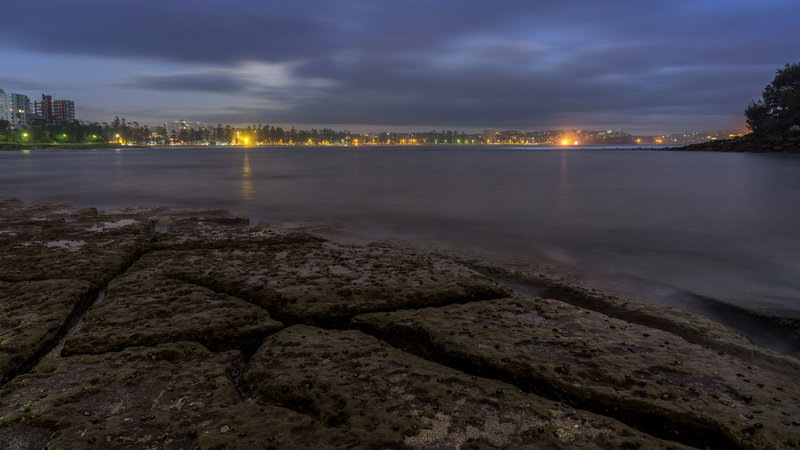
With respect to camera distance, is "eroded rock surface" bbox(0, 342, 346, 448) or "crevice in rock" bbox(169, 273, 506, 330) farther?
"crevice in rock" bbox(169, 273, 506, 330)

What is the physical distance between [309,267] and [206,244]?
7.52 ft

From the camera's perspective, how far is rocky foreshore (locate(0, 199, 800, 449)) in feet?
7.86

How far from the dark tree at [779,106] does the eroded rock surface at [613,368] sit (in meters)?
78.8

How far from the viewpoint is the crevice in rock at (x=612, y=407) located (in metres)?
2.46

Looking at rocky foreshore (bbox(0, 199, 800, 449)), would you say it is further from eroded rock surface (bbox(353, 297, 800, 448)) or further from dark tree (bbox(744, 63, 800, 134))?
dark tree (bbox(744, 63, 800, 134))

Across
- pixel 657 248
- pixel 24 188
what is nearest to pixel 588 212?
pixel 657 248

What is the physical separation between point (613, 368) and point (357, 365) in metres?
1.78

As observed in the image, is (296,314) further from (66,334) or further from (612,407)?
(612,407)

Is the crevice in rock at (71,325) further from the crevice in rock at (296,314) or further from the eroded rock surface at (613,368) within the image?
the eroded rock surface at (613,368)

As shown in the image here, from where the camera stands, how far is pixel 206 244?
6809 mm

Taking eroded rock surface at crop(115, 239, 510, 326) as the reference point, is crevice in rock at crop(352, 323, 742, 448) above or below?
below

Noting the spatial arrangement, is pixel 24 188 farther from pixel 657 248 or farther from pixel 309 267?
pixel 657 248

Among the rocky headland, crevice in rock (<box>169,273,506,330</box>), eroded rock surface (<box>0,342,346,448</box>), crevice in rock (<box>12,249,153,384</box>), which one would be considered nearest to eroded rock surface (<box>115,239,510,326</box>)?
crevice in rock (<box>169,273,506,330</box>)

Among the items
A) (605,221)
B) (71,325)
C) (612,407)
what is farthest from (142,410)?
(605,221)
